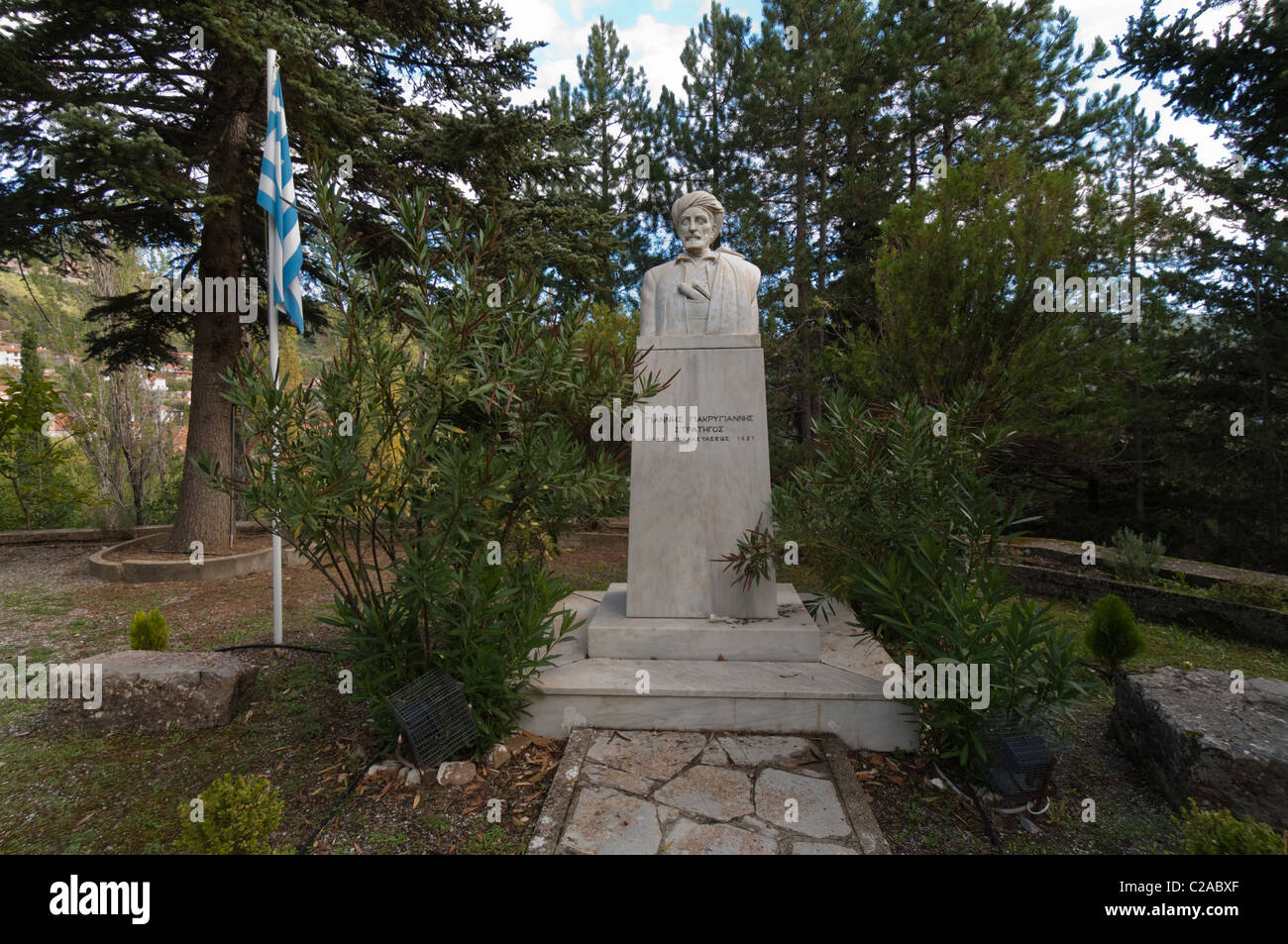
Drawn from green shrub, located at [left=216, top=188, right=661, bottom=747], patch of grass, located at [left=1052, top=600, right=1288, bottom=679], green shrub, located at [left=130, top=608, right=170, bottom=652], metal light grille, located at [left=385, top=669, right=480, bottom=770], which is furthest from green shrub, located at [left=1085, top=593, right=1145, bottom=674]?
green shrub, located at [left=130, top=608, right=170, bottom=652]

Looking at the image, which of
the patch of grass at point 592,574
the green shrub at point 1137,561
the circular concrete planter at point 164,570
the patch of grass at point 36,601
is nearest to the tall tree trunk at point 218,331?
the circular concrete planter at point 164,570

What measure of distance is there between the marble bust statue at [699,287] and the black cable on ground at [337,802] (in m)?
3.24

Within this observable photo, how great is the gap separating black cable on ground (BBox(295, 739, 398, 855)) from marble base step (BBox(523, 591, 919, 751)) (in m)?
0.78

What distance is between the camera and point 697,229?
15.8 feet

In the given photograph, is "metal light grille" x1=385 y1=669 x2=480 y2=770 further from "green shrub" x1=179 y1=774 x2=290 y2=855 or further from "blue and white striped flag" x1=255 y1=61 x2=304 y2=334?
"blue and white striped flag" x1=255 y1=61 x2=304 y2=334

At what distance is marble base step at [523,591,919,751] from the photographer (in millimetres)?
3545

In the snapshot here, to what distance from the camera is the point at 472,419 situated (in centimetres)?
326

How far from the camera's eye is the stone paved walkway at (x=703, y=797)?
2635mm

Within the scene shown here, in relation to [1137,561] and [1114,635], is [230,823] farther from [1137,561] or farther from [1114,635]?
[1137,561]

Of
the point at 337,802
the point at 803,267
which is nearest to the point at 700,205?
the point at 337,802

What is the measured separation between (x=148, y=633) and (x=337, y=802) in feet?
8.50

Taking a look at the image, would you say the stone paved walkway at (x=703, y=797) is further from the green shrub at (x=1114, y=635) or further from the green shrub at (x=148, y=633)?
the green shrub at (x=148, y=633)

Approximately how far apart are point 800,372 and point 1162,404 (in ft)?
20.1

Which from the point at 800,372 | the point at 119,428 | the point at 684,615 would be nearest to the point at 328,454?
the point at 684,615
